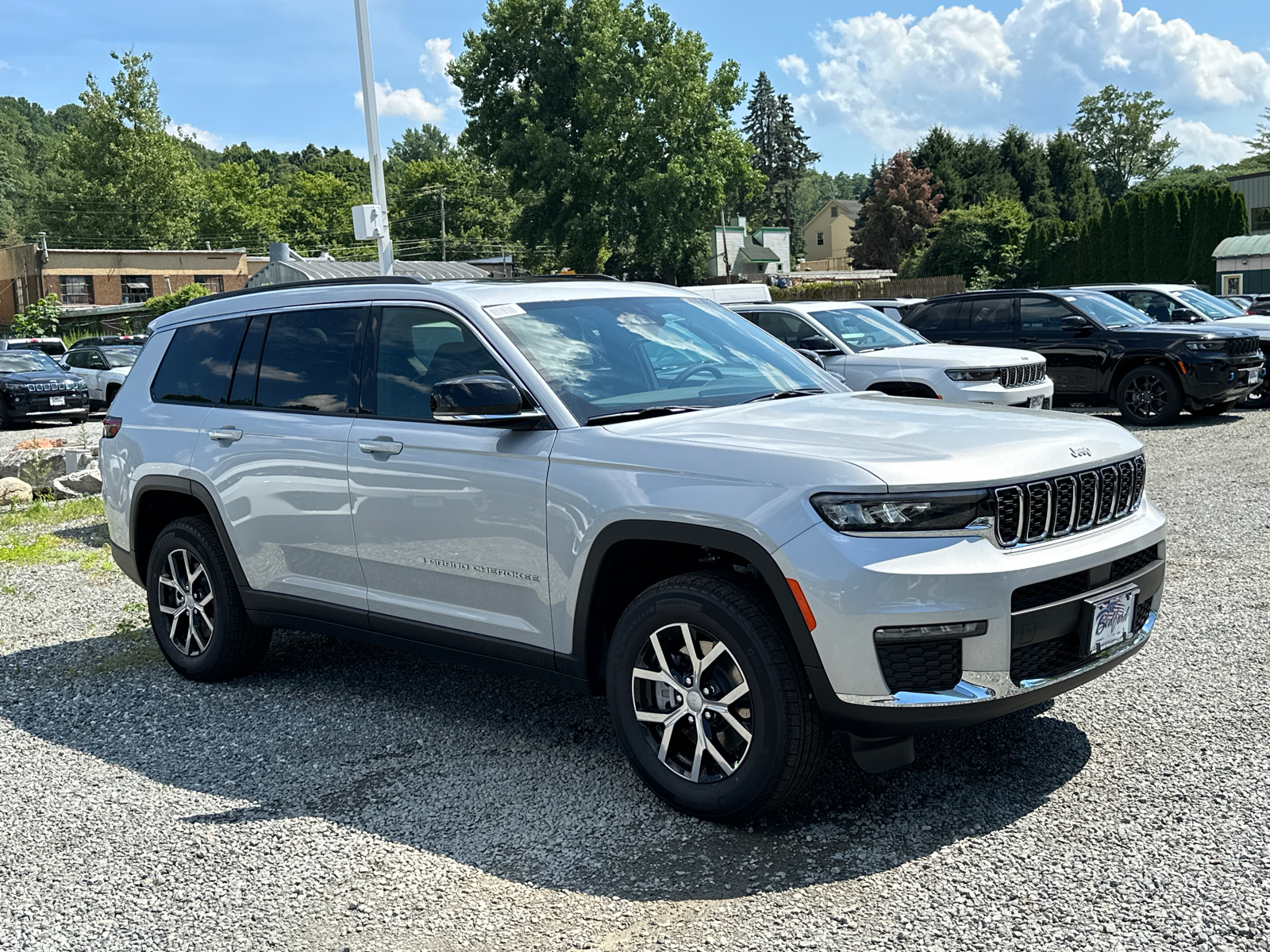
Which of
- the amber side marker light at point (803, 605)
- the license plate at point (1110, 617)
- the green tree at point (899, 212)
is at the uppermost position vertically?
the green tree at point (899, 212)

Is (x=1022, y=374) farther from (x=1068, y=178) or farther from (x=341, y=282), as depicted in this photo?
(x=1068, y=178)

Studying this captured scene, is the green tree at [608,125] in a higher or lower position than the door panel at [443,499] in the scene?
higher

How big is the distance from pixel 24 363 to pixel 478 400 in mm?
24197

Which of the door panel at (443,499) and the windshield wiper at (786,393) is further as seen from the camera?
the windshield wiper at (786,393)

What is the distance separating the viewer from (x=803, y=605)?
3406 millimetres

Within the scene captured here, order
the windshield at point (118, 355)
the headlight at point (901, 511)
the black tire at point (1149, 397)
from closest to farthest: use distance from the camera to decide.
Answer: the headlight at point (901, 511)
the black tire at point (1149, 397)
the windshield at point (118, 355)

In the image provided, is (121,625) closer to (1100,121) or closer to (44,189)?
(44,189)

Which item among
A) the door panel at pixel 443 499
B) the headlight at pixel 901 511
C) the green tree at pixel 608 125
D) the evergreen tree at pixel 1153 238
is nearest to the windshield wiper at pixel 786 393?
the door panel at pixel 443 499

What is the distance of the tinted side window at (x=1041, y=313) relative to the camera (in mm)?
14938

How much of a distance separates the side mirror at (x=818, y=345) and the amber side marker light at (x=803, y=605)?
827cm

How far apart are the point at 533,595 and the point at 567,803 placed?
0.75m

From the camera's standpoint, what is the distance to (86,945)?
3281mm

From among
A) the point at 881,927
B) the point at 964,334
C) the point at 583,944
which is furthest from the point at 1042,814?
the point at 964,334

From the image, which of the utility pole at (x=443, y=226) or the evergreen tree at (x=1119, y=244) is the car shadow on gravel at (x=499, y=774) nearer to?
the evergreen tree at (x=1119, y=244)
